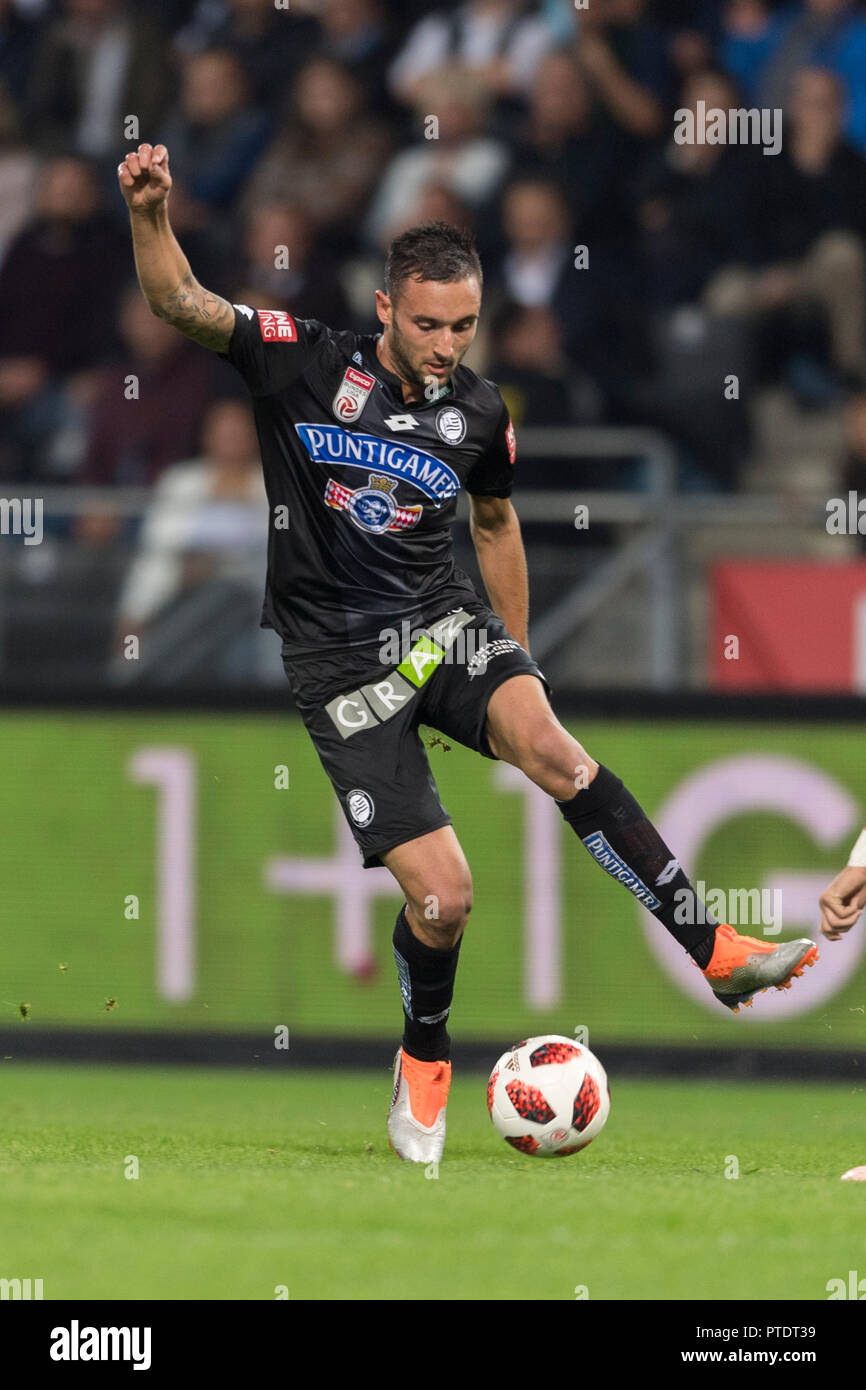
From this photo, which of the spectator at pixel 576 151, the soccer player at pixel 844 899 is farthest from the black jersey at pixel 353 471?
the spectator at pixel 576 151

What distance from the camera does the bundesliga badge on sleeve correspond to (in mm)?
6340

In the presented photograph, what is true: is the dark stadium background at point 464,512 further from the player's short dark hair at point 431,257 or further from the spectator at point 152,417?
the player's short dark hair at point 431,257

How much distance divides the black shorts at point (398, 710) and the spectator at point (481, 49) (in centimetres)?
729

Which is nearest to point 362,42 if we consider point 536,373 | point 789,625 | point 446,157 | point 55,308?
point 446,157

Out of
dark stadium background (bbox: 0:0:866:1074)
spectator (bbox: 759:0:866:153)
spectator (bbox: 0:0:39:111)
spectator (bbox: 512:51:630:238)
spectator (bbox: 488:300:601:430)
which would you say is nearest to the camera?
dark stadium background (bbox: 0:0:866:1074)

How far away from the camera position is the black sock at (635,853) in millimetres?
6035

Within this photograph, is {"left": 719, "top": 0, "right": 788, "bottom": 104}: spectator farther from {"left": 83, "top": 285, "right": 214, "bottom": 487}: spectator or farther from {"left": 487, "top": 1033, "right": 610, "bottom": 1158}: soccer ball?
{"left": 487, "top": 1033, "right": 610, "bottom": 1158}: soccer ball

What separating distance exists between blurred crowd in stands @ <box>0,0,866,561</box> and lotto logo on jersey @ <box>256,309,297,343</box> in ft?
16.1

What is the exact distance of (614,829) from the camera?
6.09 metres

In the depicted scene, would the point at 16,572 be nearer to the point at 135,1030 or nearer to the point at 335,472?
the point at 135,1030

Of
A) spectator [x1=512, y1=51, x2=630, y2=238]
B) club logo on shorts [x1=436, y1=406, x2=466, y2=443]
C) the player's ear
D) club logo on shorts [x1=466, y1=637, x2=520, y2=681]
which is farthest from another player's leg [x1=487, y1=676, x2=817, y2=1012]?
spectator [x1=512, y1=51, x2=630, y2=238]

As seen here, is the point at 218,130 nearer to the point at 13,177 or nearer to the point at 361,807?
the point at 13,177

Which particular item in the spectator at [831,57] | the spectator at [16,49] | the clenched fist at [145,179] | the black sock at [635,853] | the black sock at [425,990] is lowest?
the black sock at [425,990]

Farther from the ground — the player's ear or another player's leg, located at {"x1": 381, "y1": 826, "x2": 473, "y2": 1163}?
the player's ear
